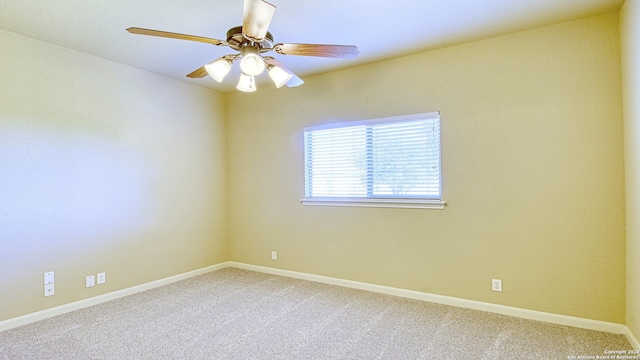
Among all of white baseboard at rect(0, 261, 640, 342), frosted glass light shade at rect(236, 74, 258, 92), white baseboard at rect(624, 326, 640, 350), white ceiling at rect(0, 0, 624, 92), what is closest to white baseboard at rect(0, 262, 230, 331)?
white baseboard at rect(0, 261, 640, 342)

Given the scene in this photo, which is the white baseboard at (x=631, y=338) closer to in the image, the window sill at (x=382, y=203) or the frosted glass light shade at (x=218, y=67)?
the window sill at (x=382, y=203)

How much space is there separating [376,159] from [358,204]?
0.54m

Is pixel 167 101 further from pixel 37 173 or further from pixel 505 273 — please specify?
pixel 505 273

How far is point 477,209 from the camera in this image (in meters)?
3.07

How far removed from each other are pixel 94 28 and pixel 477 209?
12.1 feet

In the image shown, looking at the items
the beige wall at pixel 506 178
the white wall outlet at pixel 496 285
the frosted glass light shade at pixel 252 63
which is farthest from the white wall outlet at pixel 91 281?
the white wall outlet at pixel 496 285

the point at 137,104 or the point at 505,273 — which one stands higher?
the point at 137,104

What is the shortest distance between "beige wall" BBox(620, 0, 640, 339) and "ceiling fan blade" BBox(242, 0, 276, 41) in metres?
2.40

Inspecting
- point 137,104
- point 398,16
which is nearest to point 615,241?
point 398,16

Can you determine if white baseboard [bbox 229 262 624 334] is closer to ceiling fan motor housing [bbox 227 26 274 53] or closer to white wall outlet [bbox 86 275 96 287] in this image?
white wall outlet [bbox 86 275 96 287]

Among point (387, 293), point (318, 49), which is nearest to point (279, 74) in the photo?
point (318, 49)

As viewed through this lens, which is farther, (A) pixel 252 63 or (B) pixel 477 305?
(B) pixel 477 305

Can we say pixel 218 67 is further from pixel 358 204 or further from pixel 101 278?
pixel 101 278

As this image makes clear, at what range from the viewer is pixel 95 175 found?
11.0 feet
